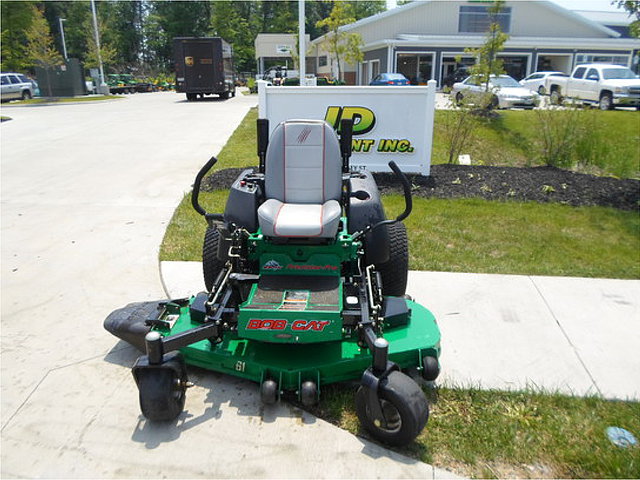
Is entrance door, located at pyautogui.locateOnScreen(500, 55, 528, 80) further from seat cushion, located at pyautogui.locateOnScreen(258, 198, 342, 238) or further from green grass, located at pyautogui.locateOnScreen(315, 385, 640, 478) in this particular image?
green grass, located at pyautogui.locateOnScreen(315, 385, 640, 478)

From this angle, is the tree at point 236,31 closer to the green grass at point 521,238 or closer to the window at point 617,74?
the window at point 617,74

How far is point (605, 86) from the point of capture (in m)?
18.2

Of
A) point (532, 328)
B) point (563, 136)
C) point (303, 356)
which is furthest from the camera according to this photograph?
point (563, 136)

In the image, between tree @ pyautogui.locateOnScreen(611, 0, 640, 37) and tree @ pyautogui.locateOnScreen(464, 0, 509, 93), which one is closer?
tree @ pyautogui.locateOnScreen(611, 0, 640, 37)

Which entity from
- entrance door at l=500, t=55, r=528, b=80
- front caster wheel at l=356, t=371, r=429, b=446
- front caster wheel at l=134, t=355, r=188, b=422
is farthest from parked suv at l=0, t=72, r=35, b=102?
front caster wheel at l=356, t=371, r=429, b=446

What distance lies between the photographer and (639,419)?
2922 mm

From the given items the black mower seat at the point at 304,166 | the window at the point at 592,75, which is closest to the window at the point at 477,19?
the window at the point at 592,75

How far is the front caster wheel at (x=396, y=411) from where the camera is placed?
8.38ft

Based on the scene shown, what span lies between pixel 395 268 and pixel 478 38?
31.5 m

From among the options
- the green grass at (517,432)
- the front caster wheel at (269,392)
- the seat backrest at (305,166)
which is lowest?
the green grass at (517,432)

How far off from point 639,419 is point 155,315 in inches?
115

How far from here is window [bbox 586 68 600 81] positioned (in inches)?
746

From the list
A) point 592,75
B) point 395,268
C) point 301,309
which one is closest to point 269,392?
point 301,309

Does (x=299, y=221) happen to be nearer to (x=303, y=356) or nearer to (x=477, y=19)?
(x=303, y=356)
